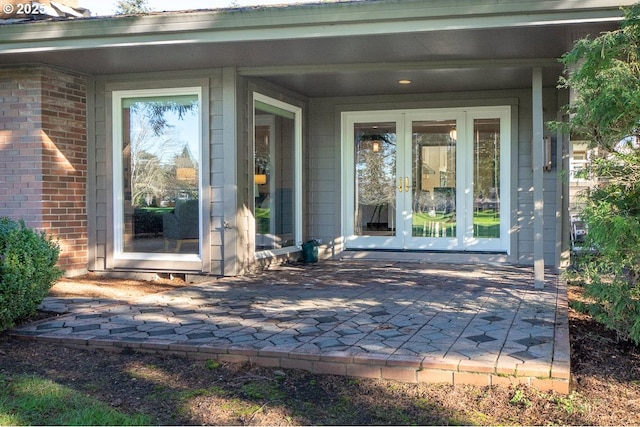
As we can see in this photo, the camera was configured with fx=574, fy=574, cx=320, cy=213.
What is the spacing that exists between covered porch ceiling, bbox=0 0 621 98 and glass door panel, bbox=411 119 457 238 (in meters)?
1.05

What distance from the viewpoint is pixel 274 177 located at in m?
7.91

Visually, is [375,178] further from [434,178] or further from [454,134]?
[454,134]

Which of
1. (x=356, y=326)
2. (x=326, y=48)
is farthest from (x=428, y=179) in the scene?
(x=356, y=326)

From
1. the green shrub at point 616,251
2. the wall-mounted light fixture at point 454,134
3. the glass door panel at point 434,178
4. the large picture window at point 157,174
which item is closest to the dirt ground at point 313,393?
the green shrub at point 616,251

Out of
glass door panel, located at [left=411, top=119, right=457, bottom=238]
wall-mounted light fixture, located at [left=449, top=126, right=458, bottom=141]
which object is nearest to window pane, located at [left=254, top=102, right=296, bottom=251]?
glass door panel, located at [left=411, top=119, right=457, bottom=238]

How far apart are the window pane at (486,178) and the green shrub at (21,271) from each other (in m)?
5.63

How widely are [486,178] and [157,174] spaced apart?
4.45 m

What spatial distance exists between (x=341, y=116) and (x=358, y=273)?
8.76 feet

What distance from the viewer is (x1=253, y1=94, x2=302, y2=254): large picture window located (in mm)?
7410

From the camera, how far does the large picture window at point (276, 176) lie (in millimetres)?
7410

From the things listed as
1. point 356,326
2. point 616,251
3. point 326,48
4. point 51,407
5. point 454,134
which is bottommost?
point 51,407

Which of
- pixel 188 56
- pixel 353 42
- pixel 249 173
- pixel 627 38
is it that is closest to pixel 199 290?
pixel 249 173

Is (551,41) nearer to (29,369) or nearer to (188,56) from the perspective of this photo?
(188,56)
